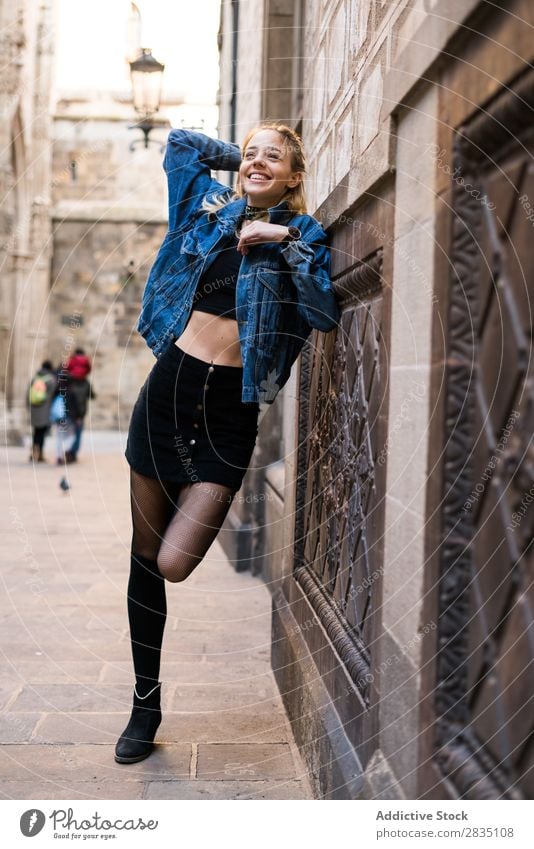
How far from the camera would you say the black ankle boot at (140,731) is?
3082 mm

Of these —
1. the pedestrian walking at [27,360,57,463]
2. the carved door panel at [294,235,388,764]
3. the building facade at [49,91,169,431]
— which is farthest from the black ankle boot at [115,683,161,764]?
the building facade at [49,91,169,431]

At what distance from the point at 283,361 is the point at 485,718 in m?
1.64

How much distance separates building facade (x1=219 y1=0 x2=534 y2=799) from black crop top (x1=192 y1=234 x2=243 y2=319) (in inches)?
12.4

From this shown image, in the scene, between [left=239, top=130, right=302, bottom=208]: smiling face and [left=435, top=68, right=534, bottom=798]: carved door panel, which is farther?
[left=239, top=130, right=302, bottom=208]: smiling face

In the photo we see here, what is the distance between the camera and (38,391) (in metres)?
13.6

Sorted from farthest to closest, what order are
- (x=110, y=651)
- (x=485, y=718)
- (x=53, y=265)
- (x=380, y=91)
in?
(x=53, y=265), (x=110, y=651), (x=380, y=91), (x=485, y=718)

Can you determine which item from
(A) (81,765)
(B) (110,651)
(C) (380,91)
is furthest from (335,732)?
(B) (110,651)

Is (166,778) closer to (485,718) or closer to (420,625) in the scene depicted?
(420,625)

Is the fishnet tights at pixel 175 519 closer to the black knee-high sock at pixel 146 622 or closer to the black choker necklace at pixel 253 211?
the black knee-high sock at pixel 146 622

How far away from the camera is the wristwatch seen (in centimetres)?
290

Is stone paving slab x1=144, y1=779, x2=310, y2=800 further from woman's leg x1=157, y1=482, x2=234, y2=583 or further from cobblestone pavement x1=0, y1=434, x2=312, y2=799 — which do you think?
woman's leg x1=157, y1=482, x2=234, y2=583

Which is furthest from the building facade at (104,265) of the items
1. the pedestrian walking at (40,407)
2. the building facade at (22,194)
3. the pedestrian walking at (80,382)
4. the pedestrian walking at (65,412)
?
the pedestrian walking at (40,407)

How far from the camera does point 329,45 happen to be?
11.4ft

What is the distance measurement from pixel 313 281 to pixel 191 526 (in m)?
0.80
